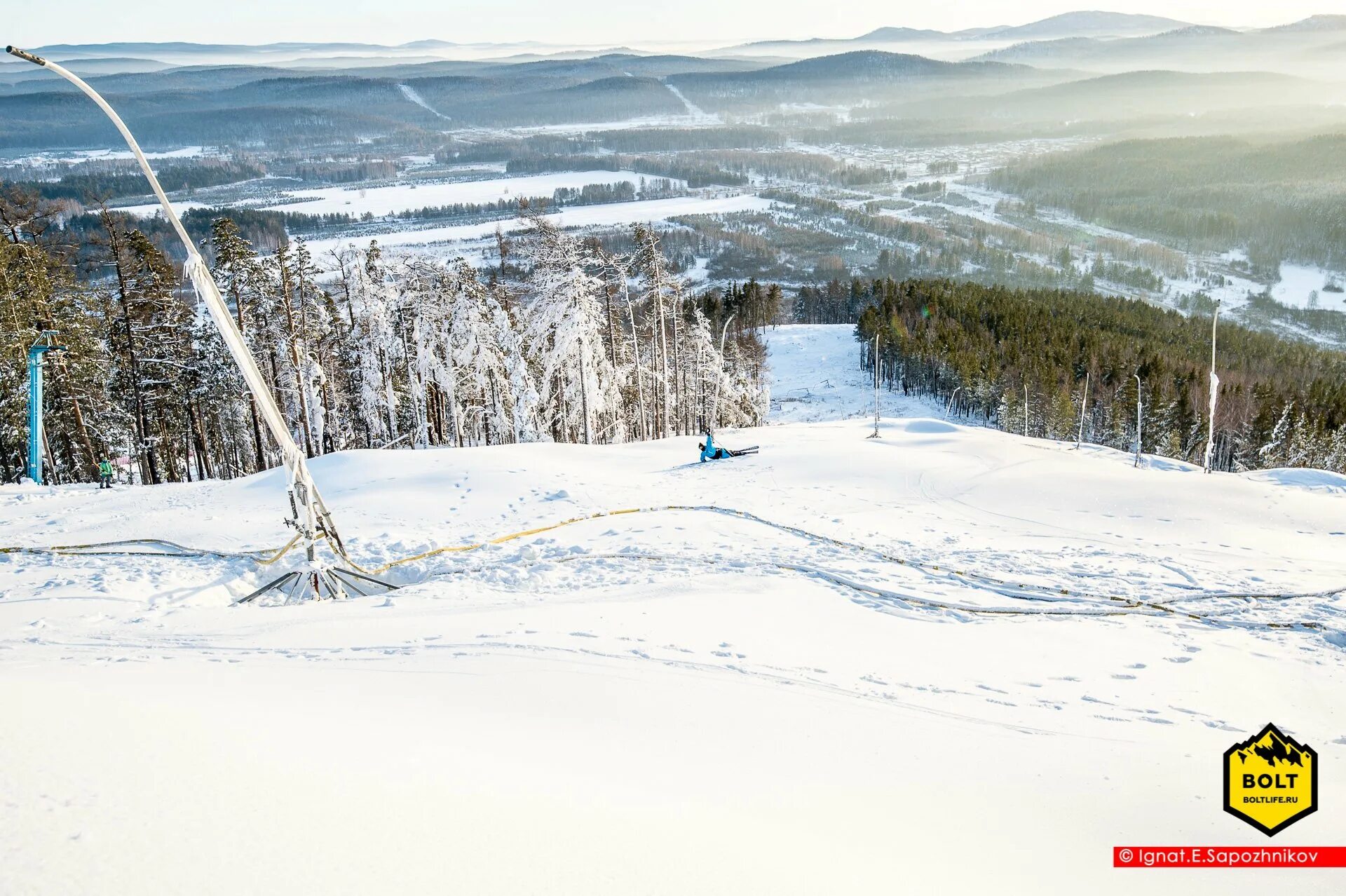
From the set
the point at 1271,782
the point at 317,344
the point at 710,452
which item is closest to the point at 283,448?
the point at 1271,782

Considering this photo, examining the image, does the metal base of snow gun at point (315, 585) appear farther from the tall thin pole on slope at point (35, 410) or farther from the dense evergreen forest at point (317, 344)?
the dense evergreen forest at point (317, 344)

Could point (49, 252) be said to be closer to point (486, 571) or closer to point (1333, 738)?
point (486, 571)

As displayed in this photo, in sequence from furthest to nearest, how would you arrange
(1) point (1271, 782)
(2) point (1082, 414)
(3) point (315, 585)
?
(2) point (1082, 414) < (3) point (315, 585) < (1) point (1271, 782)

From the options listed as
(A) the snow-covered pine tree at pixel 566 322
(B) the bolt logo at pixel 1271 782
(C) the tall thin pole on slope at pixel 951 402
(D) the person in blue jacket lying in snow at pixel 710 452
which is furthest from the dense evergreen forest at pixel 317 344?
(C) the tall thin pole on slope at pixel 951 402

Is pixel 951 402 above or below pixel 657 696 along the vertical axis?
below

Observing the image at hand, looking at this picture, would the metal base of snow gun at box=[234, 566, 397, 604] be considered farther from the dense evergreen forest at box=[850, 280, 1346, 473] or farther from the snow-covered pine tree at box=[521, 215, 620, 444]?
the dense evergreen forest at box=[850, 280, 1346, 473]

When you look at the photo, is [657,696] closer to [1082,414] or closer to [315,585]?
[315,585]

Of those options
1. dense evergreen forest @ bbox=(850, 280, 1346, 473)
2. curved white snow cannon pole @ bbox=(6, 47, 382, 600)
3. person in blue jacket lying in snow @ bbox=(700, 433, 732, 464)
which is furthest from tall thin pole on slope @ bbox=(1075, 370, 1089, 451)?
curved white snow cannon pole @ bbox=(6, 47, 382, 600)

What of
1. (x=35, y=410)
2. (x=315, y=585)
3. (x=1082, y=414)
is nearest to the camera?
(x=315, y=585)
